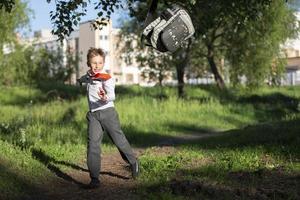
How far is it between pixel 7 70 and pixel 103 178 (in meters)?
22.4

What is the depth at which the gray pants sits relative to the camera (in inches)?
295

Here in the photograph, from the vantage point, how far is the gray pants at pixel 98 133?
7484 mm

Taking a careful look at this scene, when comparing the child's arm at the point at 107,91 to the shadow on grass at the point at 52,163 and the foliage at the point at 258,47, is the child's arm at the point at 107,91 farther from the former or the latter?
the foliage at the point at 258,47

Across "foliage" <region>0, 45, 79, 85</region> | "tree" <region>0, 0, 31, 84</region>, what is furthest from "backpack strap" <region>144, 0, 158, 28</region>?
"foliage" <region>0, 45, 79, 85</region>

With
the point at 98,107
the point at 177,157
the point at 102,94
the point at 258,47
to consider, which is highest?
the point at 258,47

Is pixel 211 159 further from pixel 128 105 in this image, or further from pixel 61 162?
pixel 128 105

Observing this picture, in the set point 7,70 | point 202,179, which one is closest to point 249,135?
point 202,179

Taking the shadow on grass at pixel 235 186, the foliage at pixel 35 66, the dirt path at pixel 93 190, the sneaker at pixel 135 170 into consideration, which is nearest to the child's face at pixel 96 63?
the sneaker at pixel 135 170

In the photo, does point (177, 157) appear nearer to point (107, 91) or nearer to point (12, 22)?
point (107, 91)

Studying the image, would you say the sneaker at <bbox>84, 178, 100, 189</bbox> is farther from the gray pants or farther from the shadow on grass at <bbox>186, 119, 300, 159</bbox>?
the shadow on grass at <bbox>186, 119, 300, 159</bbox>

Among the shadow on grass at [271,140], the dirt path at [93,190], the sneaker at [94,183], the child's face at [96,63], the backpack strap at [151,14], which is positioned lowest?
the dirt path at [93,190]

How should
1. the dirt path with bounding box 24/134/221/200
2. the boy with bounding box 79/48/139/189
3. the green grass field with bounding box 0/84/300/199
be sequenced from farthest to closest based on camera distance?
1. the boy with bounding box 79/48/139/189
2. the dirt path with bounding box 24/134/221/200
3. the green grass field with bounding box 0/84/300/199

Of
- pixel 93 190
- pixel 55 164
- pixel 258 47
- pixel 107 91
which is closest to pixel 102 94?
pixel 107 91

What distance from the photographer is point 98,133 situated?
7598 millimetres
